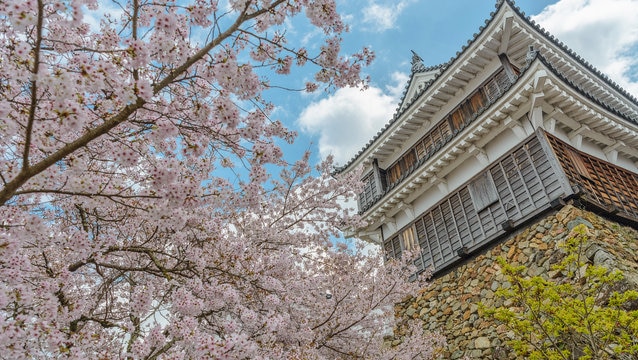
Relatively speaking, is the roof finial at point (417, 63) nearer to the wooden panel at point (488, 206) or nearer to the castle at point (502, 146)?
the castle at point (502, 146)

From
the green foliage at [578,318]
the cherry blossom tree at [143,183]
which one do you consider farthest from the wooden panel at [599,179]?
the cherry blossom tree at [143,183]

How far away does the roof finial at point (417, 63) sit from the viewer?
16.6 m

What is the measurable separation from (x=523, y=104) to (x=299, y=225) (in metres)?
6.85

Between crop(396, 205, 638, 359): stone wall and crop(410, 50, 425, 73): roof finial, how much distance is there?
9844mm

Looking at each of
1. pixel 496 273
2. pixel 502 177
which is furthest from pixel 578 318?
pixel 502 177

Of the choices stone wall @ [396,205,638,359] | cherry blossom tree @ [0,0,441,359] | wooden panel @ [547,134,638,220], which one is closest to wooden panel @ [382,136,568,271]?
wooden panel @ [547,134,638,220]

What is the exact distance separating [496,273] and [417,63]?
11.5 metres

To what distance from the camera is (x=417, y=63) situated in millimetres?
17219

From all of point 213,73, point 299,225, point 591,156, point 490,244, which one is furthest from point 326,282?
point 591,156

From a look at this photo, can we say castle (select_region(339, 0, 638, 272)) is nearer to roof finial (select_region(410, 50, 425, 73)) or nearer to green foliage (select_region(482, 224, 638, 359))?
green foliage (select_region(482, 224, 638, 359))

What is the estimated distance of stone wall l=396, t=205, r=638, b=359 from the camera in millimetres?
7382

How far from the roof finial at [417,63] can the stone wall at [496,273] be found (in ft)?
32.3

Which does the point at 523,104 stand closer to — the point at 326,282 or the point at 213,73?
the point at 326,282

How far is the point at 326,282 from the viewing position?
28.6 ft
